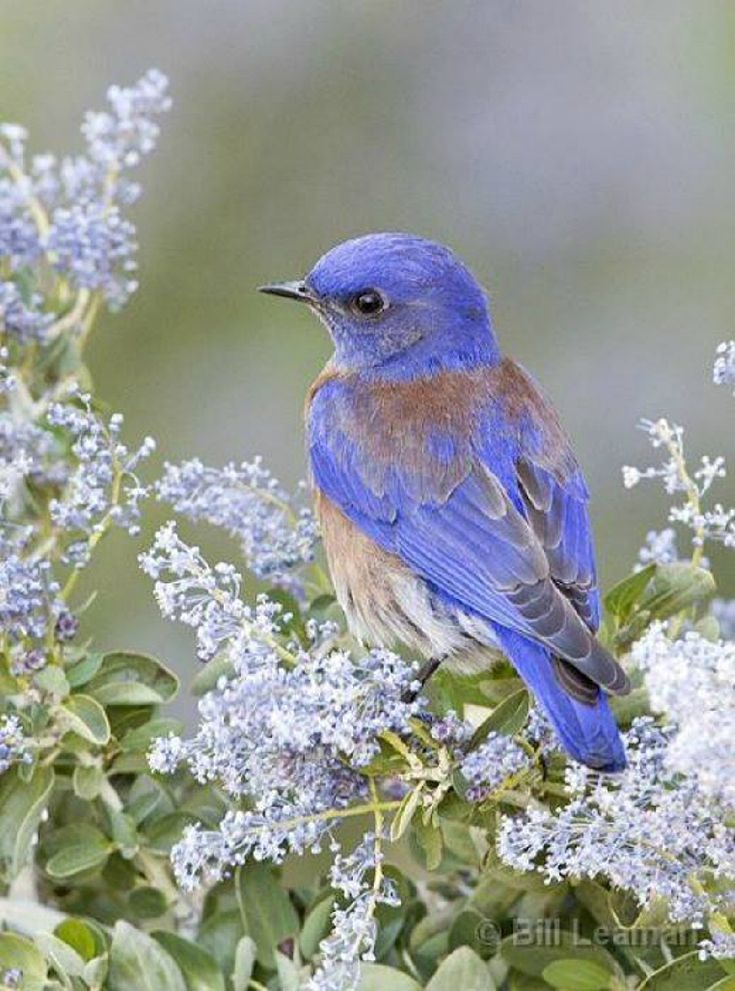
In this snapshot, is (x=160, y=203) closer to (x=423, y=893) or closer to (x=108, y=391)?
(x=108, y=391)

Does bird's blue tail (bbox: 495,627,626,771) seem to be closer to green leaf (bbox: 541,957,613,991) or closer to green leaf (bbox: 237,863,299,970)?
green leaf (bbox: 541,957,613,991)

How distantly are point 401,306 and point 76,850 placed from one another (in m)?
1.48

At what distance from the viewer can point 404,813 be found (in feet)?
8.79

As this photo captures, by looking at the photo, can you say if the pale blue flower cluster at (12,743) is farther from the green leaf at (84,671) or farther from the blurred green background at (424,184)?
the blurred green background at (424,184)

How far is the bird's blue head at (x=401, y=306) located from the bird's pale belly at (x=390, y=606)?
0.47m

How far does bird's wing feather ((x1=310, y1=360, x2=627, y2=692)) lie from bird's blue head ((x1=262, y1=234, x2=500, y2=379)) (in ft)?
0.91

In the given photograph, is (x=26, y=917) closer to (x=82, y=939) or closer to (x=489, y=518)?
(x=82, y=939)

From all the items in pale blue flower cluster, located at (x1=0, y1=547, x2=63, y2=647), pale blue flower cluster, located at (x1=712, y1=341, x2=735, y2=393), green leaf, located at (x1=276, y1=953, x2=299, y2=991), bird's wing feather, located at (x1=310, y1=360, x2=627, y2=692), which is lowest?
green leaf, located at (x1=276, y1=953, x2=299, y2=991)

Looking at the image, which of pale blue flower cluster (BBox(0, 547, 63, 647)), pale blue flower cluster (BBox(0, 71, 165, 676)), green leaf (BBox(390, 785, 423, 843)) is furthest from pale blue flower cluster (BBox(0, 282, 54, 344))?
green leaf (BBox(390, 785, 423, 843))

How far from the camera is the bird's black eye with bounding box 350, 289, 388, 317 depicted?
4.00 m

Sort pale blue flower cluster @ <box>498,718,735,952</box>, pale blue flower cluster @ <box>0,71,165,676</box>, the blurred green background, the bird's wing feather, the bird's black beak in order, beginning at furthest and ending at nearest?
the blurred green background → the bird's black beak → the bird's wing feather → pale blue flower cluster @ <box>0,71,165,676</box> → pale blue flower cluster @ <box>498,718,735,952</box>

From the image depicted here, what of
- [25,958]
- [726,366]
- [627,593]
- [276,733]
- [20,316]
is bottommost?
[25,958]

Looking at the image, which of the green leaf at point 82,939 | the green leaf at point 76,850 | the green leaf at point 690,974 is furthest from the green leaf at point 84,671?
the green leaf at point 690,974

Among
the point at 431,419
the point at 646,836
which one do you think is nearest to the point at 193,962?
the point at 646,836
